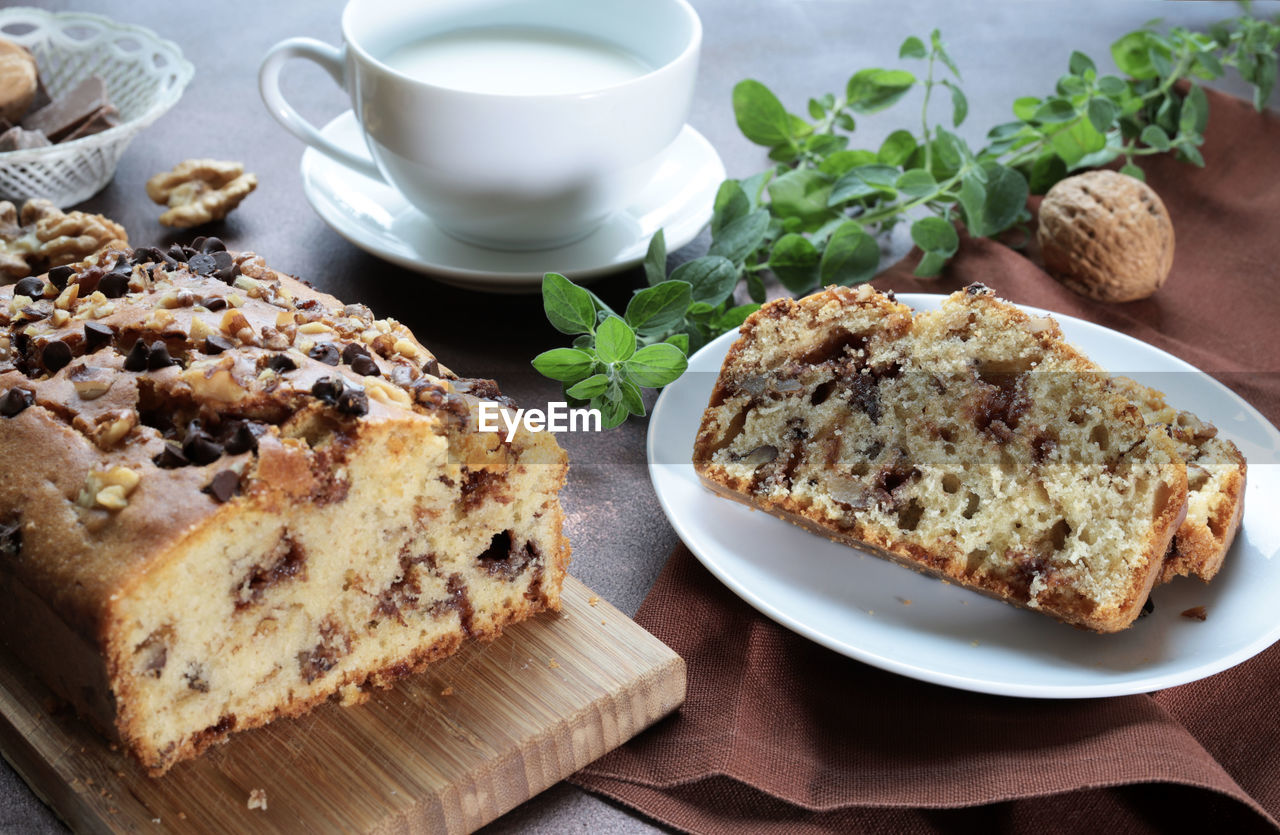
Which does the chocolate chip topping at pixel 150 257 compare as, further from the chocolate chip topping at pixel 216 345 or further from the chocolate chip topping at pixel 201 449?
the chocolate chip topping at pixel 201 449

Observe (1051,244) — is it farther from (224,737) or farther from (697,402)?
(224,737)

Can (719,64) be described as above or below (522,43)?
below

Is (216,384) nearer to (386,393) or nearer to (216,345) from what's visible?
(216,345)

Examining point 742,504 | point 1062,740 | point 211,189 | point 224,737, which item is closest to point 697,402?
point 742,504

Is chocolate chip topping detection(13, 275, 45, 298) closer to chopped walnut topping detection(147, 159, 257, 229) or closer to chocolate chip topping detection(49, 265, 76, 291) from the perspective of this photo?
chocolate chip topping detection(49, 265, 76, 291)

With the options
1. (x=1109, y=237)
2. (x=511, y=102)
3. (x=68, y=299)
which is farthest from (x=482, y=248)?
(x=1109, y=237)

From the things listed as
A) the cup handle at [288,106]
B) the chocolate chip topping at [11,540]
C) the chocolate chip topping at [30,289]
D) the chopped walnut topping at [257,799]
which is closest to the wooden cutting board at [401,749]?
the chopped walnut topping at [257,799]

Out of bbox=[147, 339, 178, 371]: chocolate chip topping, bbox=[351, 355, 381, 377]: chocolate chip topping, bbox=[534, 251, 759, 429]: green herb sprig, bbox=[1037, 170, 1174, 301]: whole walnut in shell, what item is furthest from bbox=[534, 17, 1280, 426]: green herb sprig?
bbox=[147, 339, 178, 371]: chocolate chip topping
